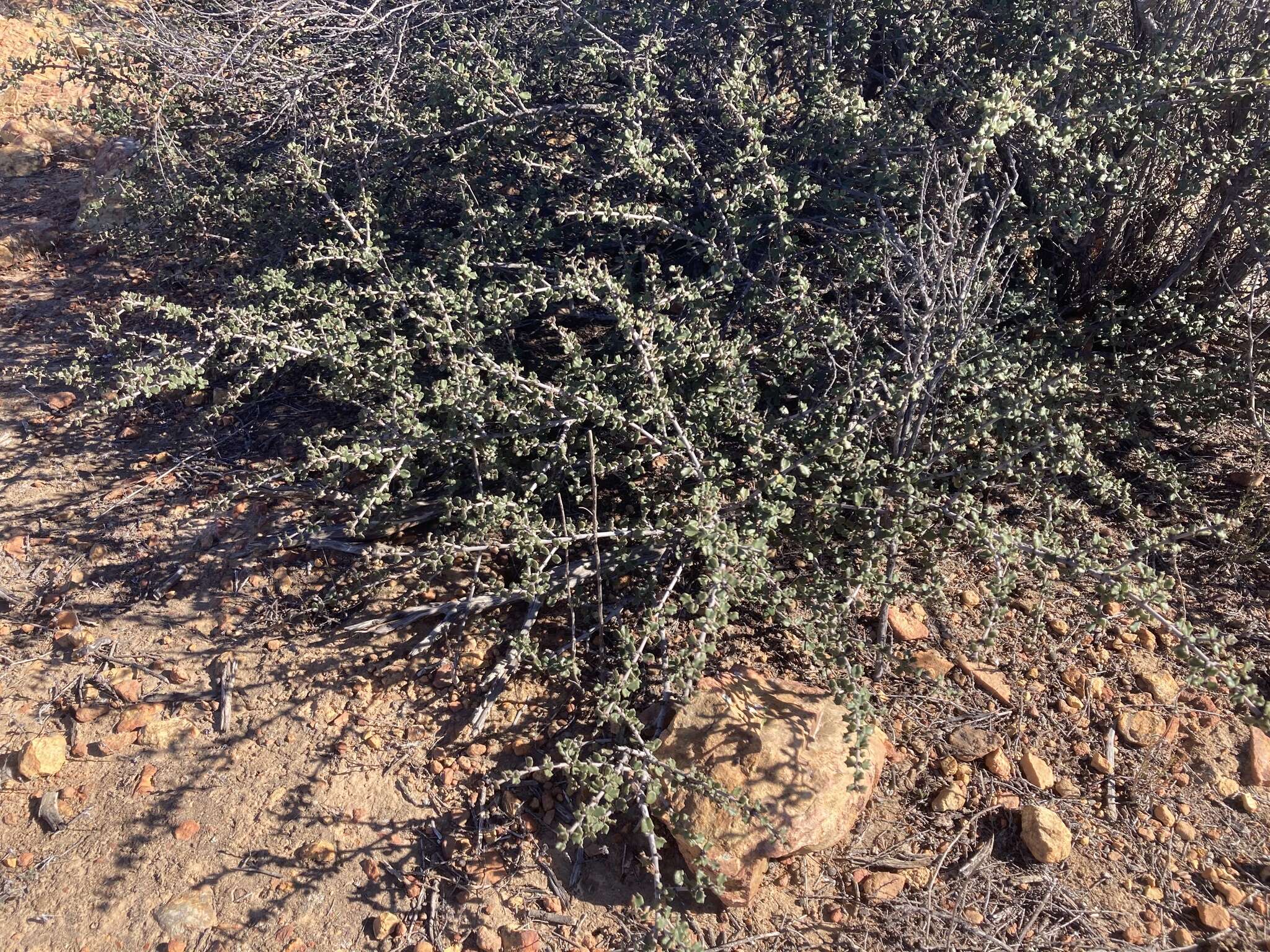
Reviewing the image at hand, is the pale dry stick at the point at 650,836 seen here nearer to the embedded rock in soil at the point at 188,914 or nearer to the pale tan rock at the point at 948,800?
the pale tan rock at the point at 948,800

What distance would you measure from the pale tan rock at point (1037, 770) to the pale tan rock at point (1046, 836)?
0.28ft

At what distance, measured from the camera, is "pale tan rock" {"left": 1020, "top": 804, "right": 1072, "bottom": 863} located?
6.97ft

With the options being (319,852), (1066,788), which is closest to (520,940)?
(319,852)

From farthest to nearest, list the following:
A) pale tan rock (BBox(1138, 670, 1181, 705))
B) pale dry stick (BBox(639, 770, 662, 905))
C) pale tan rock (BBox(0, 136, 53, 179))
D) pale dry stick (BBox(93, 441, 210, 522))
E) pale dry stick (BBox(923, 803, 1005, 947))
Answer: pale tan rock (BBox(0, 136, 53, 179))
pale dry stick (BBox(93, 441, 210, 522))
pale tan rock (BBox(1138, 670, 1181, 705))
pale dry stick (BBox(923, 803, 1005, 947))
pale dry stick (BBox(639, 770, 662, 905))

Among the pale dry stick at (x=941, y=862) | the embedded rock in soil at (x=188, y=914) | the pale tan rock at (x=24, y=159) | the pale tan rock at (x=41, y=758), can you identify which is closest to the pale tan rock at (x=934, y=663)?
the pale dry stick at (x=941, y=862)

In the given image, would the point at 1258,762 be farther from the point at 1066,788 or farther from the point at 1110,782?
the point at 1066,788

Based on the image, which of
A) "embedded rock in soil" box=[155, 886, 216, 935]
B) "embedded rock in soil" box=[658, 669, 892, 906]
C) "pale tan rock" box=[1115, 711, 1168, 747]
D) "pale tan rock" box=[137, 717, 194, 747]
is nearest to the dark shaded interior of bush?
"embedded rock in soil" box=[658, 669, 892, 906]

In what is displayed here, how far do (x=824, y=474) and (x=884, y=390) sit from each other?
358 mm

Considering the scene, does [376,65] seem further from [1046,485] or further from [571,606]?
[1046,485]

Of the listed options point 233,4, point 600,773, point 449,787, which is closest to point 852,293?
point 600,773

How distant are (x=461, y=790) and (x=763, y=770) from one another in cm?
85

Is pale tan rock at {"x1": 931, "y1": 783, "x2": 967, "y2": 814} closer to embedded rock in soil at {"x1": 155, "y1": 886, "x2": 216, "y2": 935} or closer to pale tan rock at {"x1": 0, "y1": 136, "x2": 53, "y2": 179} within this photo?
embedded rock in soil at {"x1": 155, "y1": 886, "x2": 216, "y2": 935}

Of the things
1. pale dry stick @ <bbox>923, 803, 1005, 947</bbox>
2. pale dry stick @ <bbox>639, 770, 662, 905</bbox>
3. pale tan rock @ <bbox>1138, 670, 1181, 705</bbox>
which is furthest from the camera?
pale tan rock @ <bbox>1138, 670, 1181, 705</bbox>

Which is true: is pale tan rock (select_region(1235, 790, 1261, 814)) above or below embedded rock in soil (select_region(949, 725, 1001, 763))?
above
